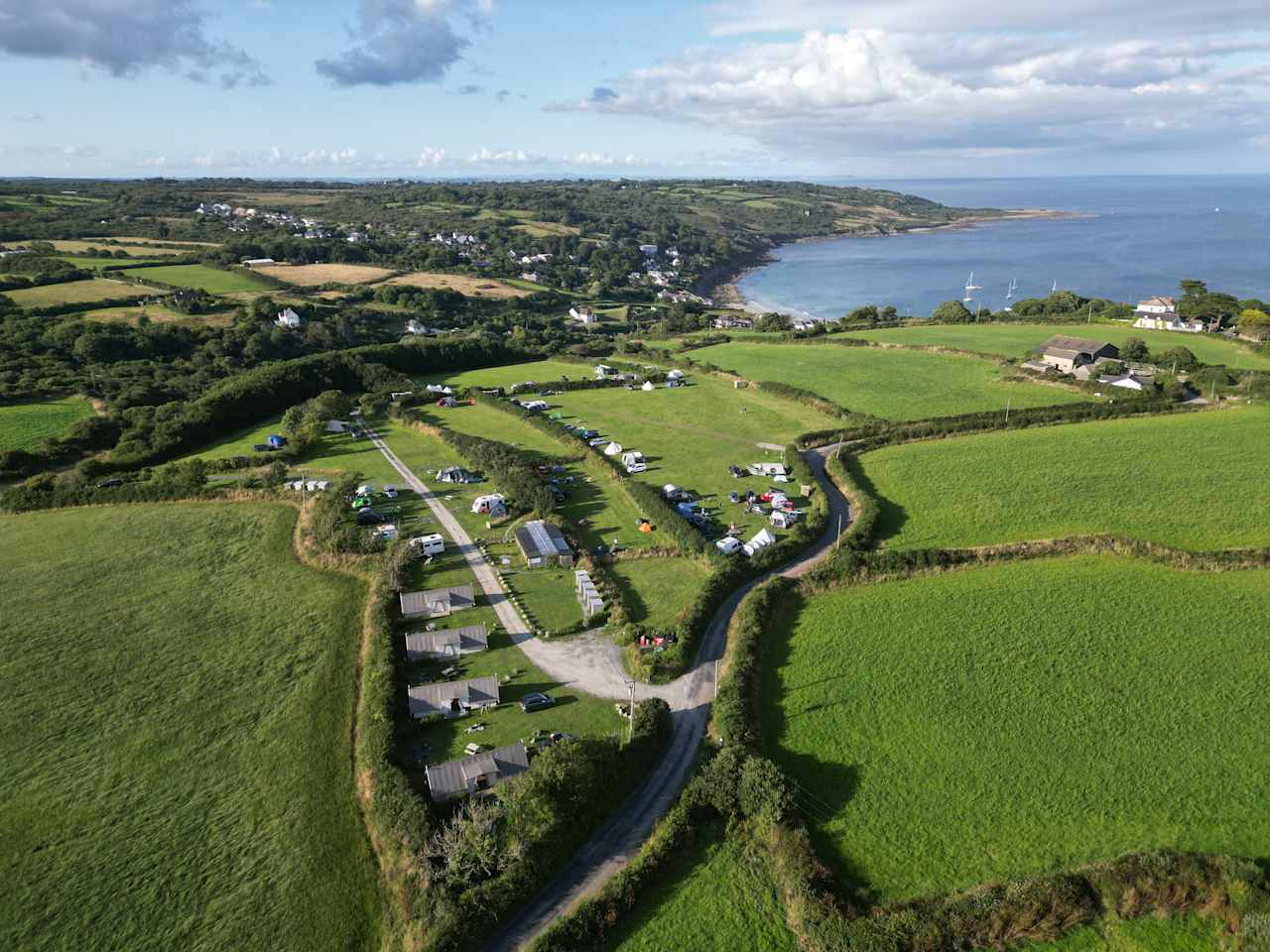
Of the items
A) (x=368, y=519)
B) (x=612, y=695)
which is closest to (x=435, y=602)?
(x=612, y=695)

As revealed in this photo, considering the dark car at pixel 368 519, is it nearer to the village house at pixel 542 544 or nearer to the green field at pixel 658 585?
the village house at pixel 542 544

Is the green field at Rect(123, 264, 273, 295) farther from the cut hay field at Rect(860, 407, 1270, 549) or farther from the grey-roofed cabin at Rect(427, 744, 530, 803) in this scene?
Result: the grey-roofed cabin at Rect(427, 744, 530, 803)

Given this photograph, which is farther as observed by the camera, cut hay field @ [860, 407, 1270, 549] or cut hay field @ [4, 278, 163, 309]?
cut hay field @ [4, 278, 163, 309]

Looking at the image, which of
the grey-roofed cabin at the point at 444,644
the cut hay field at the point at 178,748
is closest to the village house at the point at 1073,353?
the grey-roofed cabin at the point at 444,644

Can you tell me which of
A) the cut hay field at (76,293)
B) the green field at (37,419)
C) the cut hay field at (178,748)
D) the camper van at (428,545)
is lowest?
the cut hay field at (178,748)

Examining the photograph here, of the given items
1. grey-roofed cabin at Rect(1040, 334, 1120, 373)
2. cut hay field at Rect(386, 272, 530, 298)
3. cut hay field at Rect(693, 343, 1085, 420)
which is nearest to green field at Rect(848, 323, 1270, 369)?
grey-roofed cabin at Rect(1040, 334, 1120, 373)

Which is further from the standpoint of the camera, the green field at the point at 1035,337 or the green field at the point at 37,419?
the green field at the point at 1035,337
